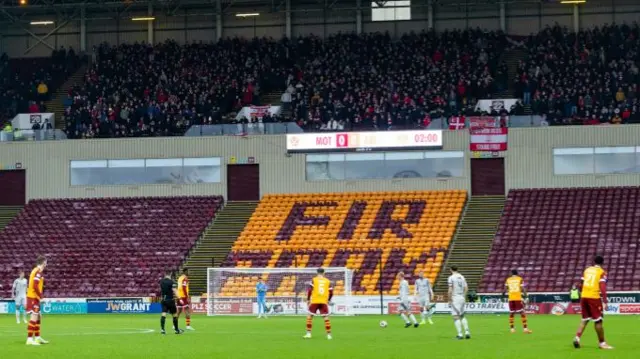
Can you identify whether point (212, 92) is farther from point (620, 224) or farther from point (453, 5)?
A: point (620, 224)

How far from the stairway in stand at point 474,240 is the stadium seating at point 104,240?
1387 cm

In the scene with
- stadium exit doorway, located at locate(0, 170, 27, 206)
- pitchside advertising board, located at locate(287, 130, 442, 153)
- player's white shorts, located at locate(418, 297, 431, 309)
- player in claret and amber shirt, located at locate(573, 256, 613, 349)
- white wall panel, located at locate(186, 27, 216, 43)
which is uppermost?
white wall panel, located at locate(186, 27, 216, 43)

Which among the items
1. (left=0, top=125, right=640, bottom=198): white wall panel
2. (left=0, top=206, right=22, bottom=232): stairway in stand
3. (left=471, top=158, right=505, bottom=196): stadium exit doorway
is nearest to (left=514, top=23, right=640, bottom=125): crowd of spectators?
(left=0, top=125, right=640, bottom=198): white wall panel

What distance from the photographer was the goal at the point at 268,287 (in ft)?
201

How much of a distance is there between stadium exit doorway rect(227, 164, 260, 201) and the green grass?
21.1m

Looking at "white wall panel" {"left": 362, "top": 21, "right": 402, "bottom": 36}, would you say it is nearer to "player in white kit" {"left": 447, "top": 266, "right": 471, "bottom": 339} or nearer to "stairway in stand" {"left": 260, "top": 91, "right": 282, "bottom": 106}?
"stairway in stand" {"left": 260, "top": 91, "right": 282, "bottom": 106}

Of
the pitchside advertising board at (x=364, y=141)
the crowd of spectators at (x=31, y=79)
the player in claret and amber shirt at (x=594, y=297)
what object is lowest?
the player in claret and amber shirt at (x=594, y=297)

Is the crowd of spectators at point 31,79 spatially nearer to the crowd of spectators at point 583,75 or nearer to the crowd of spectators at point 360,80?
the crowd of spectators at point 360,80

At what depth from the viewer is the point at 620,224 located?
65.6 metres

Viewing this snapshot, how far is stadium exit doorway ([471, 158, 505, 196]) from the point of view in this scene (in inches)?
2753

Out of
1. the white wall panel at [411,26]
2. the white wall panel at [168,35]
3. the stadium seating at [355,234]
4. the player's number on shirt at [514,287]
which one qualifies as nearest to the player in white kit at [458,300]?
the player's number on shirt at [514,287]

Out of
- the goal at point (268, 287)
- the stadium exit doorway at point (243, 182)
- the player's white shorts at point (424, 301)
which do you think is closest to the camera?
the player's white shorts at point (424, 301)

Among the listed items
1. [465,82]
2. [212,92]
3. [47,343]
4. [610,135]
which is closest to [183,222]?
[212,92]

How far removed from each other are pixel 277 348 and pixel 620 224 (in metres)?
36.6
